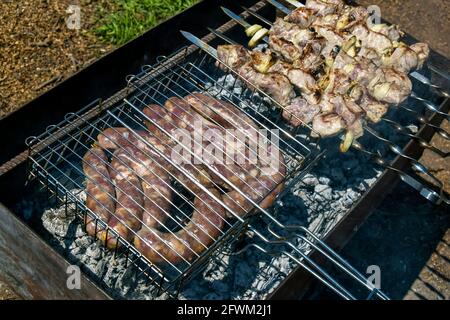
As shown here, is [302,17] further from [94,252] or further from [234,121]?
[94,252]

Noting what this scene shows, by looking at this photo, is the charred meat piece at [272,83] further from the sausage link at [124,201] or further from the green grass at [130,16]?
the green grass at [130,16]

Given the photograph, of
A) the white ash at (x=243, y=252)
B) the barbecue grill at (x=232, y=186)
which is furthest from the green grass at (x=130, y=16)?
the white ash at (x=243, y=252)

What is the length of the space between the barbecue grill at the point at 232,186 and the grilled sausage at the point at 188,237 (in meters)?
0.06

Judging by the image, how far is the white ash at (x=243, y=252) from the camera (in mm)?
4398

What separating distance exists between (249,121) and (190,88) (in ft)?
2.99

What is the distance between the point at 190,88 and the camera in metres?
5.54

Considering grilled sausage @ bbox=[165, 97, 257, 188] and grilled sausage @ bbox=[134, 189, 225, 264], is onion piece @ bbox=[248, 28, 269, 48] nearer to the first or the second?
grilled sausage @ bbox=[165, 97, 257, 188]

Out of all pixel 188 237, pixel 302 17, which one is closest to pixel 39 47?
pixel 302 17

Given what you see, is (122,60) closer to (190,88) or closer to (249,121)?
(190,88)

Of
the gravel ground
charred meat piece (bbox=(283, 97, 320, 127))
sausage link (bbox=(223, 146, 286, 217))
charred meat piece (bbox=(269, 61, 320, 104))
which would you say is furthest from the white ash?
the gravel ground

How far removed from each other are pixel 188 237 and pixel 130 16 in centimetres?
315

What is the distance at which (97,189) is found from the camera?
435 centimetres

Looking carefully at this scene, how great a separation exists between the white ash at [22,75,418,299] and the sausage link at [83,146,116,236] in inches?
9.1
